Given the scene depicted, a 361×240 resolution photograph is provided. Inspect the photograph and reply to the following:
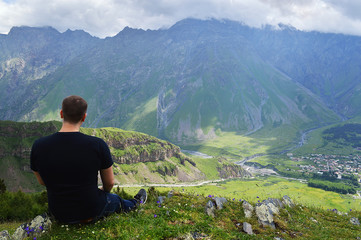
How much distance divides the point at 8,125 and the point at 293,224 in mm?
218000

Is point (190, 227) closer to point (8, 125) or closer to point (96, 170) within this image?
point (96, 170)

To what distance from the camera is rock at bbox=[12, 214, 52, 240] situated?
28.6 feet

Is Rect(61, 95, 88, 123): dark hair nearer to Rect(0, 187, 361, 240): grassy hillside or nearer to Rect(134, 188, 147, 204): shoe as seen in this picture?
Rect(0, 187, 361, 240): grassy hillside

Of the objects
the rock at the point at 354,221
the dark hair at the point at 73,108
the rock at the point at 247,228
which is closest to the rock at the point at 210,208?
the rock at the point at 247,228

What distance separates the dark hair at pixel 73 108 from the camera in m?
7.19

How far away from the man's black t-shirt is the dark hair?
1.72 feet

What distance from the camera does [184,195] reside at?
609 inches

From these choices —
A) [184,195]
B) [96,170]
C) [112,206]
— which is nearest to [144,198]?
[112,206]

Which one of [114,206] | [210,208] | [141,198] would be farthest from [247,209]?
[114,206]

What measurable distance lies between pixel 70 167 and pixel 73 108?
190 cm

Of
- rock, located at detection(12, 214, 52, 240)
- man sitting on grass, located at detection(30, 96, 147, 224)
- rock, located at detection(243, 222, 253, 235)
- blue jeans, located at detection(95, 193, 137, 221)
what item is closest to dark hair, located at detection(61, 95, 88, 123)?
man sitting on grass, located at detection(30, 96, 147, 224)

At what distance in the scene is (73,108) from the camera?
23.9 ft

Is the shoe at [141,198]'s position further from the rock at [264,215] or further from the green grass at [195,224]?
the rock at [264,215]

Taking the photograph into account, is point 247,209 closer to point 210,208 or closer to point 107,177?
point 210,208
